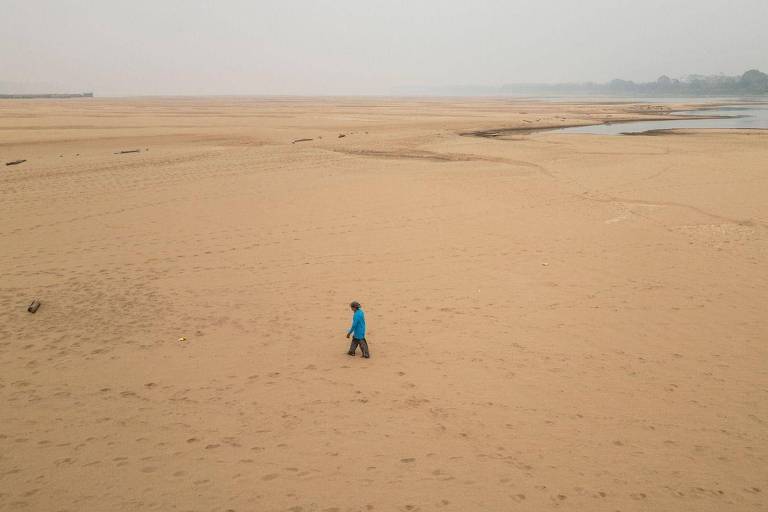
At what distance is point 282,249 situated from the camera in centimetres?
1303

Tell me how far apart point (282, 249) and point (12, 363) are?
663 centimetres

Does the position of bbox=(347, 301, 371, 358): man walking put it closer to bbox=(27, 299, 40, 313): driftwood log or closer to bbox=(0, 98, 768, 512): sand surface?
bbox=(0, 98, 768, 512): sand surface

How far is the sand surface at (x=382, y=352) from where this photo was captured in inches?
211

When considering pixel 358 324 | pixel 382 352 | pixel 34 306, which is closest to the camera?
pixel 358 324

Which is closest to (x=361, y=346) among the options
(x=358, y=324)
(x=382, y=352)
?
(x=358, y=324)

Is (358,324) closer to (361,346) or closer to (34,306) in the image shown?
(361,346)

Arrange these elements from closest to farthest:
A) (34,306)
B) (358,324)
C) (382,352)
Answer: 1. (358,324)
2. (382,352)
3. (34,306)

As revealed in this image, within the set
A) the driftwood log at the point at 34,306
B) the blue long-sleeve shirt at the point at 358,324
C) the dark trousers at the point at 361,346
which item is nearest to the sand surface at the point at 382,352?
the dark trousers at the point at 361,346

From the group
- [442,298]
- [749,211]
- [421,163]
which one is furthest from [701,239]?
[421,163]

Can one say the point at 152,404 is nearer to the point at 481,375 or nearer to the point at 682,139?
the point at 481,375

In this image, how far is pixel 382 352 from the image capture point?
802 cm

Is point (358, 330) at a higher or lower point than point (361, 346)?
higher

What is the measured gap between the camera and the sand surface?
535cm

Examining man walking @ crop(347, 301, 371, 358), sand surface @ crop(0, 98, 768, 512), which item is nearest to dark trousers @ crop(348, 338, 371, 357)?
man walking @ crop(347, 301, 371, 358)
